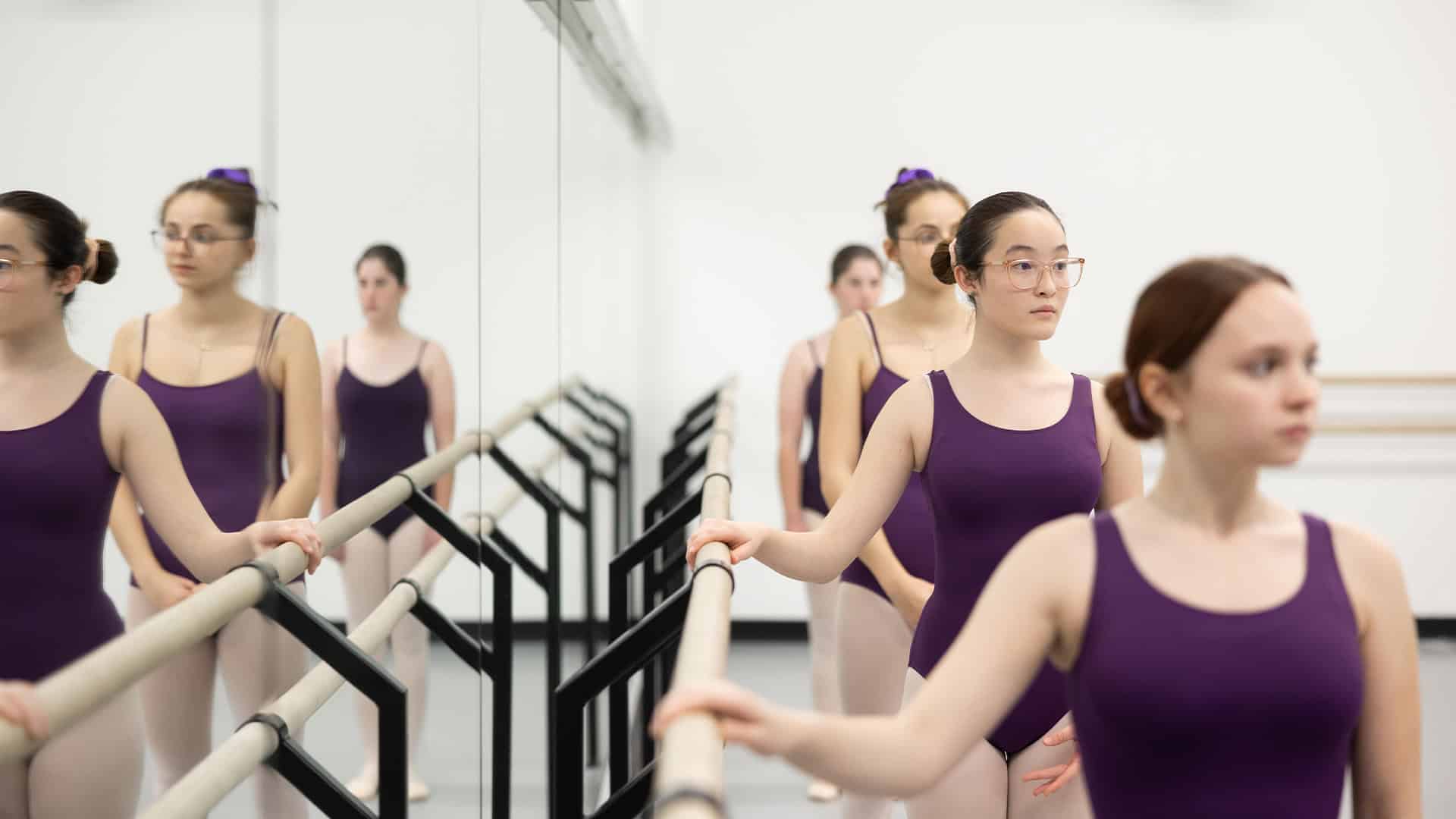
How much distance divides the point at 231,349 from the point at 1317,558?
1040mm

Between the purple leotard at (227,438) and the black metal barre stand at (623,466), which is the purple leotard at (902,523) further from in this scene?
the black metal barre stand at (623,466)

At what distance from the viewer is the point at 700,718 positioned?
100 cm

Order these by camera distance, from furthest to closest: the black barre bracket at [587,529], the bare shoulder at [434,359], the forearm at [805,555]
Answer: the black barre bracket at [587,529], the bare shoulder at [434,359], the forearm at [805,555]

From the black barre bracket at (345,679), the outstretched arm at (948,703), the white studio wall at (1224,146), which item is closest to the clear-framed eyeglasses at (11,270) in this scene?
the black barre bracket at (345,679)

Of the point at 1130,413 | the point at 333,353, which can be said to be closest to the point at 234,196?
the point at 333,353

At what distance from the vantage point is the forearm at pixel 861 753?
108 centimetres

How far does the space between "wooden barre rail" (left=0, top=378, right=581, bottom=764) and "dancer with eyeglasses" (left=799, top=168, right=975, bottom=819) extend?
112 centimetres

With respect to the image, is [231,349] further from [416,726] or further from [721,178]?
[721,178]

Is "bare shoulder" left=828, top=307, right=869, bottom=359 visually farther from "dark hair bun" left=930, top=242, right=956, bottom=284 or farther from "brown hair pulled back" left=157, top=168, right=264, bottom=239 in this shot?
"brown hair pulled back" left=157, top=168, right=264, bottom=239

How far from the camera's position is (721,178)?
639 cm

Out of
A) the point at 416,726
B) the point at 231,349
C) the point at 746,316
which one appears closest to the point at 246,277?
the point at 231,349

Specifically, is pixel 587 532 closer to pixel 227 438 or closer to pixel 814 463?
pixel 814 463

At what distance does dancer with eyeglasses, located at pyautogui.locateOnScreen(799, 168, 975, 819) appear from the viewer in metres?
2.69

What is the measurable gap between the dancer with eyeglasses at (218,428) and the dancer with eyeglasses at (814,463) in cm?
239
